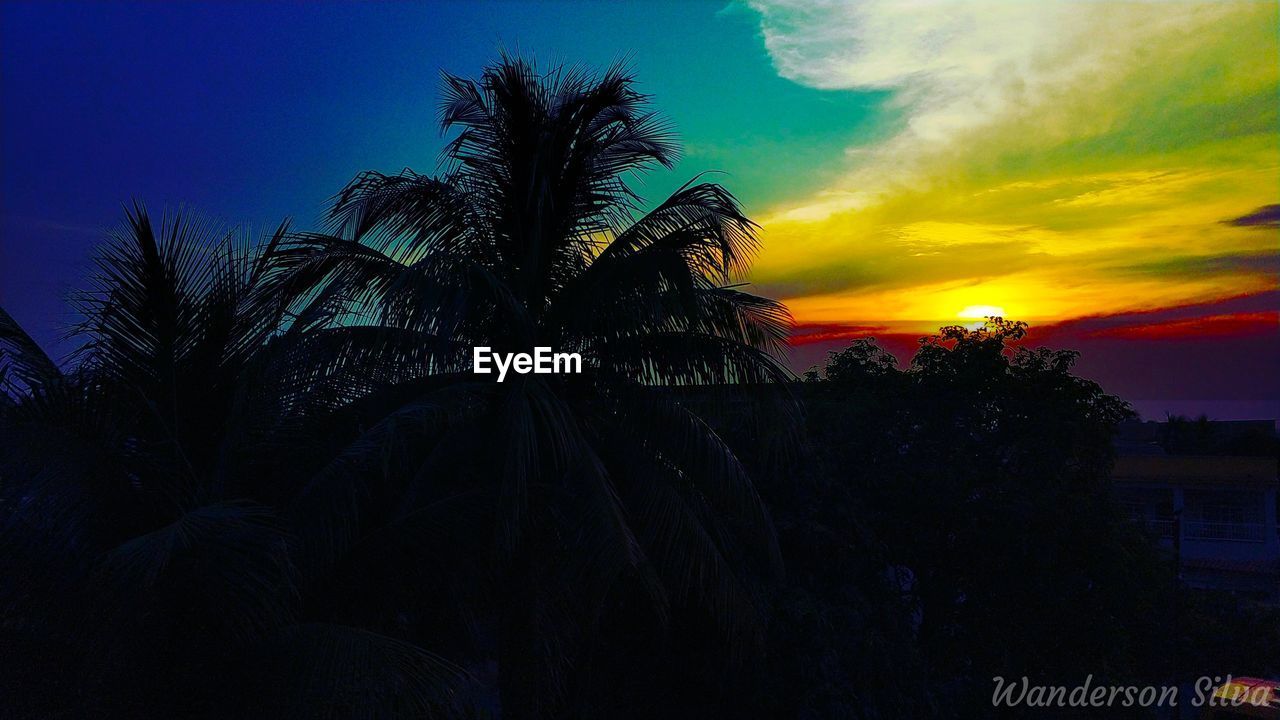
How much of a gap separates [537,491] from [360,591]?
178cm

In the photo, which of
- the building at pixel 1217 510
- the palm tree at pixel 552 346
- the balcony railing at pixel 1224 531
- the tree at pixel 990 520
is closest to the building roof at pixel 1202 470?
the building at pixel 1217 510

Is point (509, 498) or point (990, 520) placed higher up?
point (509, 498)

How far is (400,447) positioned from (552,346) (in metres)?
1.93

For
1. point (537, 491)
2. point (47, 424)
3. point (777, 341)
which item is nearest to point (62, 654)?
point (47, 424)

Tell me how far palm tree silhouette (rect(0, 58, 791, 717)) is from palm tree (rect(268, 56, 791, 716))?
1.3 inches

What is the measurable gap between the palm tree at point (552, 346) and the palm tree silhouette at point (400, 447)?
0.03 m

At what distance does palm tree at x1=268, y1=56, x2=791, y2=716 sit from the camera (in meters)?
7.96

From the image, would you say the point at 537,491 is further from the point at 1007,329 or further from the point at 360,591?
the point at 1007,329

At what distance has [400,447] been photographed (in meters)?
8.30

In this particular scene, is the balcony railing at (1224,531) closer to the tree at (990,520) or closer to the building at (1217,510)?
the building at (1217,510)
